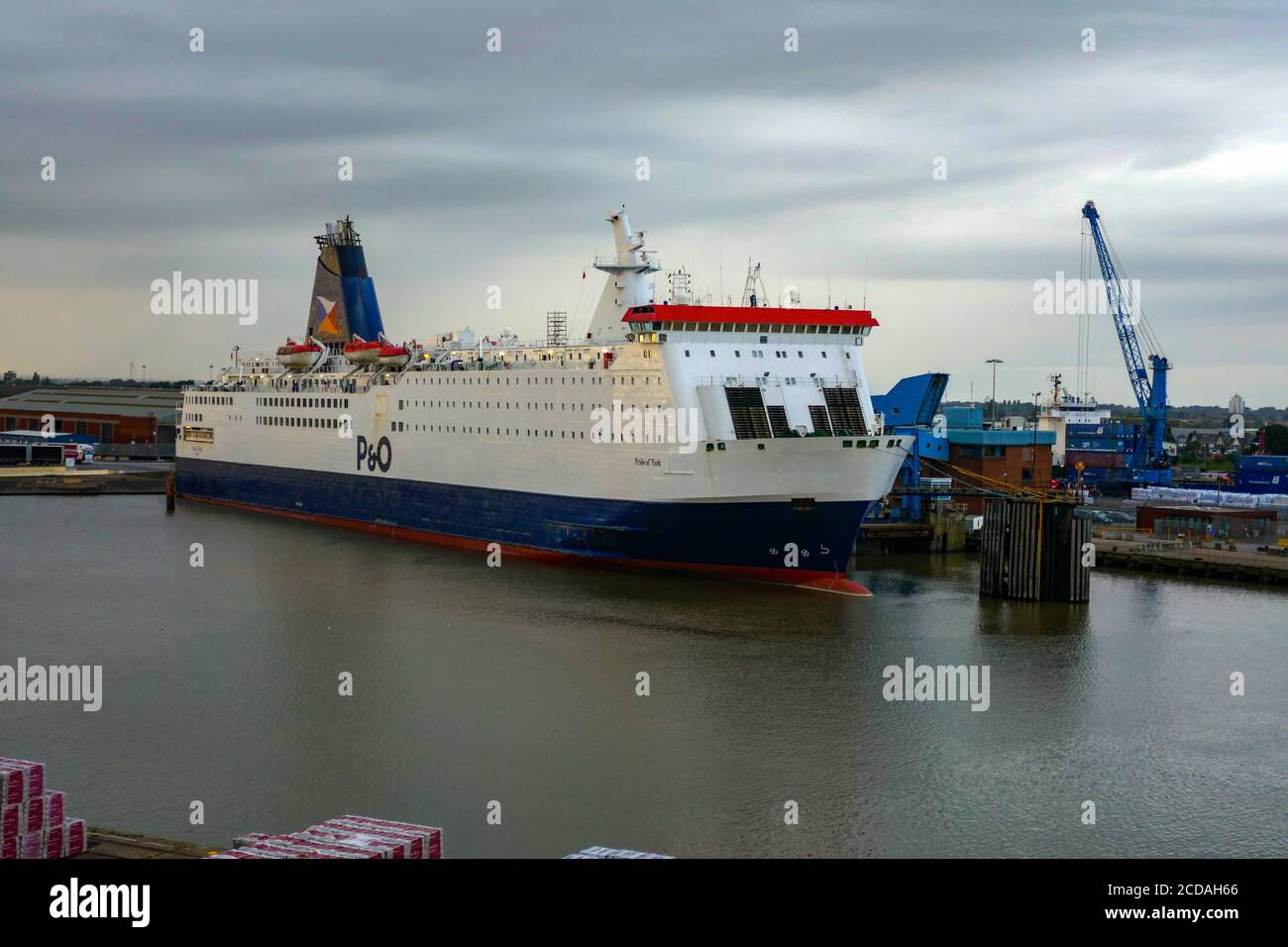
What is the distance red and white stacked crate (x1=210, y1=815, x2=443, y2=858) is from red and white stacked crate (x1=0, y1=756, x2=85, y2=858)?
1472mm

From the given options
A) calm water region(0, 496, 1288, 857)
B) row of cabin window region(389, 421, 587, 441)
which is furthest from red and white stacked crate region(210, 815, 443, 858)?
row of cabin window region(389, 421, 587, 441)

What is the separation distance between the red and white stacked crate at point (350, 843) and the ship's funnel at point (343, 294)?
3244cm

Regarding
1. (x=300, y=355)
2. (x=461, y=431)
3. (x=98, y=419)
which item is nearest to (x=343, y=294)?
(x=300, y=355)

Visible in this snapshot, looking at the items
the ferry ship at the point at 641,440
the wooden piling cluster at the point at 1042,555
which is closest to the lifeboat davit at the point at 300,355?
the ferry ship at the point at 641,440

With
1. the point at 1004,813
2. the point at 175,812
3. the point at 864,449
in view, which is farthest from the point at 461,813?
the point at 864,449

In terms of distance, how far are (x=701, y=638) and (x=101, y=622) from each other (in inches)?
443

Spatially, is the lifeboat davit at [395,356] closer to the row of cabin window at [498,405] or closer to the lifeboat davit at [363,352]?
the lifeboat davit at [363,352]

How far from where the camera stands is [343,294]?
43.0 meters

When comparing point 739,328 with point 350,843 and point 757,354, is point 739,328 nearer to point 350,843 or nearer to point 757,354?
point 757,354

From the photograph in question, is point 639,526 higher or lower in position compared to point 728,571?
higher

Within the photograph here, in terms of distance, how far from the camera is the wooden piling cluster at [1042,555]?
27656 mm

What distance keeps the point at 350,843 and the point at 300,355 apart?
33.5m

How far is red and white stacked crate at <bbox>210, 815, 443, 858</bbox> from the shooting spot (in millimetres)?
10148
